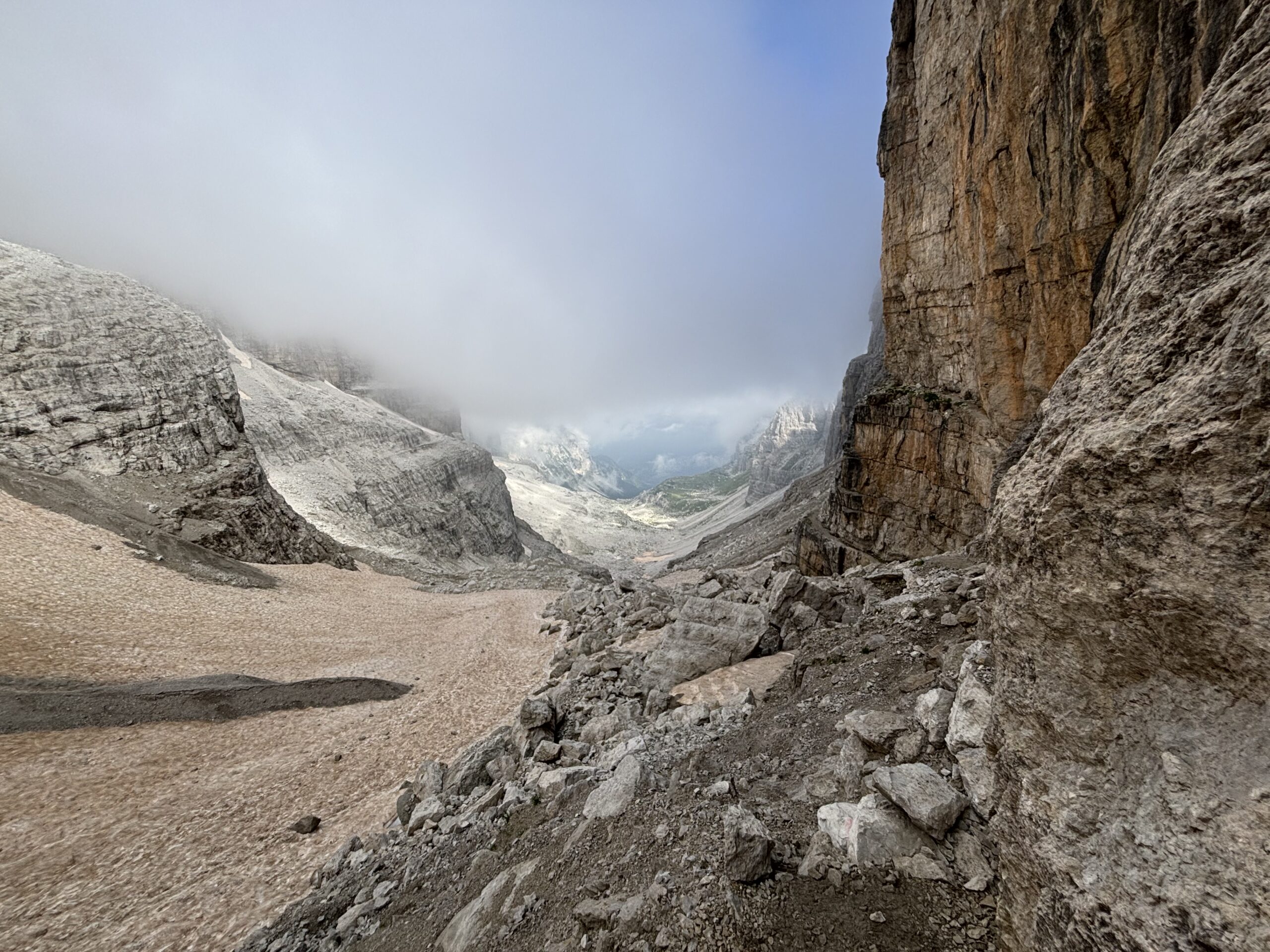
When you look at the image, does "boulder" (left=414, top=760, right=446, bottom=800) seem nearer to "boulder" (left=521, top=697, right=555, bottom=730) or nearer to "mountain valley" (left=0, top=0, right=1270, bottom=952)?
"mountain valley" (left=0, top=0, right=1270, bottom=952)

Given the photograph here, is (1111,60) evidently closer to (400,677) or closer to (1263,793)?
(1263,793)

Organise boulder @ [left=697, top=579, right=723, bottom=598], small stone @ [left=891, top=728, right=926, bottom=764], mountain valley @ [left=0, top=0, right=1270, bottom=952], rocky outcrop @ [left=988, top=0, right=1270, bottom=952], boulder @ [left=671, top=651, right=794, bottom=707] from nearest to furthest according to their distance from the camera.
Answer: rocky outcrop @ [left=988, top=0, right=1270, bottom=952]
mountain valley @ [left=0, top=0, right=1270, bottom=952]
small stone @ [left=891, top=728, right=926, bottom=764]
boulder @ [left=671, top=651, right=794, bottom=707]
boulder @ [left=697, top=579, right=723, bottom=598]

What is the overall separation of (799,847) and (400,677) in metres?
14.2

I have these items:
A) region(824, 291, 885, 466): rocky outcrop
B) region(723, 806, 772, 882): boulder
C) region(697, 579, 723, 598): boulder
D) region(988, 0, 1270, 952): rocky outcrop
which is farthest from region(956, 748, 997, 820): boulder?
region(824, 291, 885, 466): rocky outcrop

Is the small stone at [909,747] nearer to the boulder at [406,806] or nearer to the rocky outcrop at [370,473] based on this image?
the boulder at [406,806]

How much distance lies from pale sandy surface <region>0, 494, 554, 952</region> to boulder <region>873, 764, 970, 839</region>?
8.27 metres

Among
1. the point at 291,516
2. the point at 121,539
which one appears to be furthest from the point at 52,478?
the point at 291,516

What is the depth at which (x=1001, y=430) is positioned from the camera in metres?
19.9

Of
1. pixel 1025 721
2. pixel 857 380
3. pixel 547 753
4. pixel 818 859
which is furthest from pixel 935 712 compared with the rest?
pixel 857 380

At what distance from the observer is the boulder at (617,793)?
6.32 metres

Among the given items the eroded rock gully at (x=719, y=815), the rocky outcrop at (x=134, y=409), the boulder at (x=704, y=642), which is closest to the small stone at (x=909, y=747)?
the eroded rock gully at (x=719, y=815)

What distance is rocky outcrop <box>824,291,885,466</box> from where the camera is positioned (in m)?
79.1

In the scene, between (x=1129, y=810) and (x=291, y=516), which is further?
(x=291, y=516)

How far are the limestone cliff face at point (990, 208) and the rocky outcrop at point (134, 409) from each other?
36881mm
